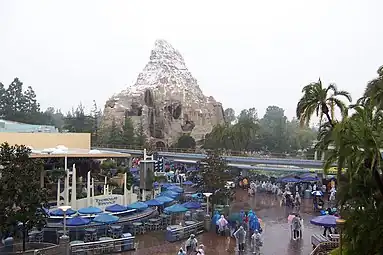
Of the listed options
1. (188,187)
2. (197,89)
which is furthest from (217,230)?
(197,89)

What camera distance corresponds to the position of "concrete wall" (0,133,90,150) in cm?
2627

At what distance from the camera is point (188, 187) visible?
110 ft

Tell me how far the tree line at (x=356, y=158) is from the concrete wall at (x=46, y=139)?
1920 centimetres

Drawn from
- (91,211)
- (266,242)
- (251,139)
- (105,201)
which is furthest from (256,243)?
(251,139)

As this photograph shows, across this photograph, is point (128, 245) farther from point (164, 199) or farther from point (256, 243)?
point (164, 199)

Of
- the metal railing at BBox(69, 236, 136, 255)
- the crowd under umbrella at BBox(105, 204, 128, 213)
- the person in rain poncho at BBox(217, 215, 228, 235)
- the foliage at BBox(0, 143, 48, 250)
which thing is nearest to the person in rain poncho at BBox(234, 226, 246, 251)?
the person in rain poncho at BBox(217, 215, 228, 235)

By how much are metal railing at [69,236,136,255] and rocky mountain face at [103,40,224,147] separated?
149 feet

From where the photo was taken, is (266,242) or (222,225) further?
(222,225)

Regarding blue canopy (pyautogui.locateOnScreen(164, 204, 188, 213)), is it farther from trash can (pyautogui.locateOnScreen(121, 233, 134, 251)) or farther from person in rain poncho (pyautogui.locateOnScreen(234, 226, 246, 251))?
person in rain poncho (pyautogui.locateOnScreen(234, 226, 246, 251))

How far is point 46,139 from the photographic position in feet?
93.7

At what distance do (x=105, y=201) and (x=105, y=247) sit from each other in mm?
5760

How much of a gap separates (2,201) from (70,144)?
15.8 meters

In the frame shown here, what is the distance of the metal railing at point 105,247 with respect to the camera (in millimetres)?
15289

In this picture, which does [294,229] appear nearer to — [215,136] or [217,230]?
[217,230]
